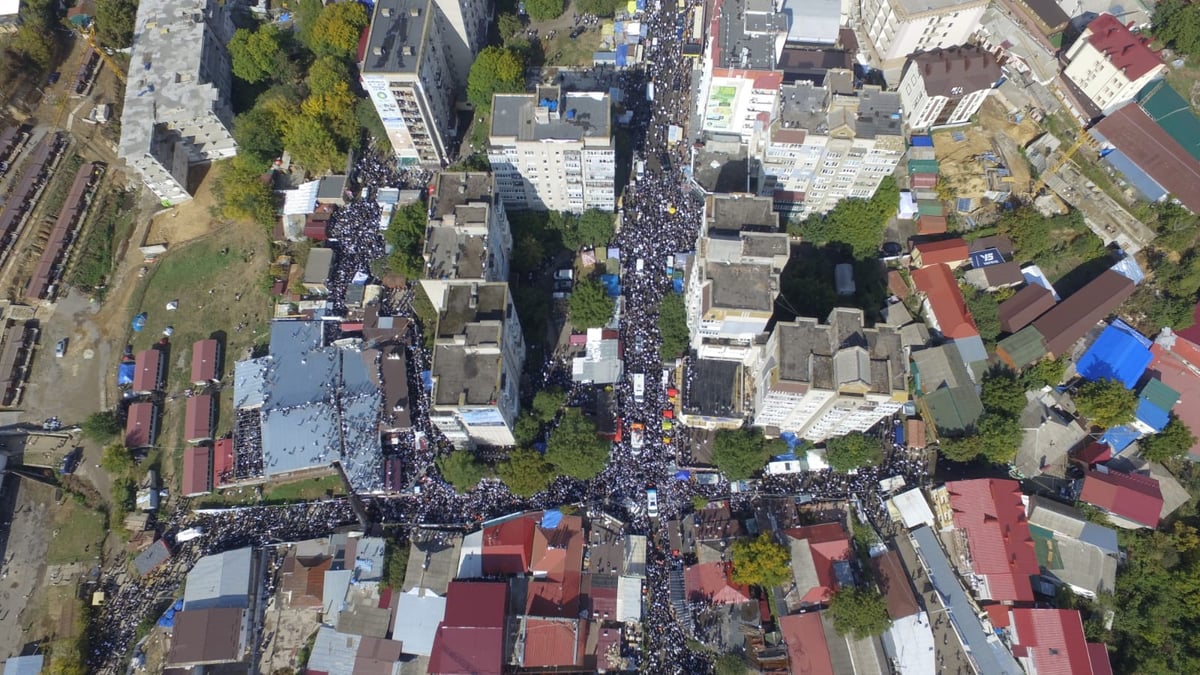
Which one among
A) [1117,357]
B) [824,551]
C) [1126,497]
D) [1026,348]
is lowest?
[824,551]

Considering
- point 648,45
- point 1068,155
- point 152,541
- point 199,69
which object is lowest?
point 152,541

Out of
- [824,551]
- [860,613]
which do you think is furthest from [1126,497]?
[824,551]

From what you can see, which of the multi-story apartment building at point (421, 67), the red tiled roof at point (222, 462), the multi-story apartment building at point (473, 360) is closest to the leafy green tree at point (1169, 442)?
the multi-story apartment building at point (473, 360)

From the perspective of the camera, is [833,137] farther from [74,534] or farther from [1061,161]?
[74,534]

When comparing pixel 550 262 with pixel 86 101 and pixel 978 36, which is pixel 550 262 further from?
pixel 86 101

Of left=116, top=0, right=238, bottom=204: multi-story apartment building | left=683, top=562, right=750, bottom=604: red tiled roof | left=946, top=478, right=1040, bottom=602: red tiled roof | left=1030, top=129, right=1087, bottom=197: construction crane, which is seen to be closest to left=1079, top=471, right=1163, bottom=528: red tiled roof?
left=946, top=478, right=1040, bottom=602: red tiled roof

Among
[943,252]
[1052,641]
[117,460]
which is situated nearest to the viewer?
[1052,641]

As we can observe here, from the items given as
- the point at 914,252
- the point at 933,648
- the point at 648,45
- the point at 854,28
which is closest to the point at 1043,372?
the point at 914,252
